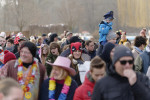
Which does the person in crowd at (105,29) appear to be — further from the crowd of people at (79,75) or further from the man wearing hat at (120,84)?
the man wearing hat at (120,84)

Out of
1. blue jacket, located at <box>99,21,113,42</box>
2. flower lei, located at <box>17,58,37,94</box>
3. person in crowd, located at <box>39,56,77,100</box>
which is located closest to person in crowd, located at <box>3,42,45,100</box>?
flower lei, located at <box>17,58,37,94</box>

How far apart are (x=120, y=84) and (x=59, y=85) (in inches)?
64.3

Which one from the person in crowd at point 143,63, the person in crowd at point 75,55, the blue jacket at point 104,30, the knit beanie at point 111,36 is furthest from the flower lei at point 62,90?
the blue jacket at point 104,30

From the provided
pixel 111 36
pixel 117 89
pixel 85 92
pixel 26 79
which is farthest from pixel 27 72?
pixel 111 36

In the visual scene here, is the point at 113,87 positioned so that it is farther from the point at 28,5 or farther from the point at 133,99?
the point at 28,5

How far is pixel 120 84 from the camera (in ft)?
10.7

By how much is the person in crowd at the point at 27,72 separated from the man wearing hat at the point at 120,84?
181 centimetres

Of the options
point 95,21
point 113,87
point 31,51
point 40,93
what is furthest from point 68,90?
point 95,21

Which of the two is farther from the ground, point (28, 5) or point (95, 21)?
point (28, 5)

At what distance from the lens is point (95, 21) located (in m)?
32.8

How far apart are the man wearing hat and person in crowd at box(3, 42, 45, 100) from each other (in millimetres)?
1813

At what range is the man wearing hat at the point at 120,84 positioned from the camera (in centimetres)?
322

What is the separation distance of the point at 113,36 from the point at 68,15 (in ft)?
95.5

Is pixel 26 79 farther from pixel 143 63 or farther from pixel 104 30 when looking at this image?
pixel 104 30
